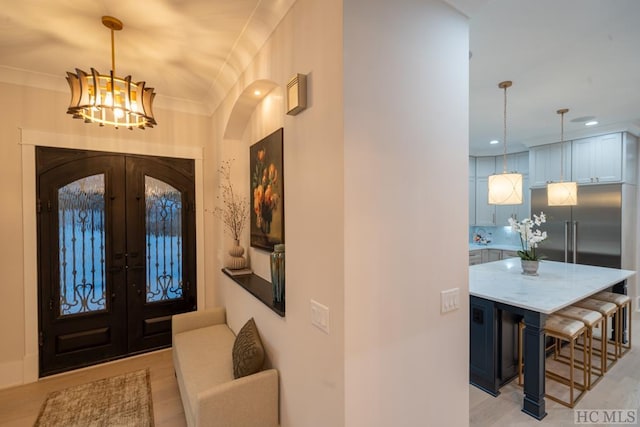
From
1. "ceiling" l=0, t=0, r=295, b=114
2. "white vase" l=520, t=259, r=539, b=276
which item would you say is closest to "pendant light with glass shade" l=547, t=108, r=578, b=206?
"white vase" l=520, t=259, r=539, b=276

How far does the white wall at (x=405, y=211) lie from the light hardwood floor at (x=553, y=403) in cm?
92

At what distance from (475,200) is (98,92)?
6.47 meters

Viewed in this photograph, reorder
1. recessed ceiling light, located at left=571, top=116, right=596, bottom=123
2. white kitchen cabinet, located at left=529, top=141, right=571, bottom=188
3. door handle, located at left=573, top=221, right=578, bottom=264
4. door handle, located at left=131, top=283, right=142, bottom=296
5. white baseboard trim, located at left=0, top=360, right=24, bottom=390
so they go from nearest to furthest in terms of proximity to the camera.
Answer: white baseboard trim, located at left=0, top=360, right=24, bottom=390, door handle, located at left=131, top=283, right=142, bottom=296, recessed ceiling light, located at left=571, top=116, right=596, bottom=123, door handle, located at left=573, top=221, right=578, bottom=264, white kitchen cabinet, located at left=529, top=141, right=571, bottom=188

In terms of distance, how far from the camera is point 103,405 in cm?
239

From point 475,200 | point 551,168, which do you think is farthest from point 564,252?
point 475,200

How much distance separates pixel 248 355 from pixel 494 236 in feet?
20.6

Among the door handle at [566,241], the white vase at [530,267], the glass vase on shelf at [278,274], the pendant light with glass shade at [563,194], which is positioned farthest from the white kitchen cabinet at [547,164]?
the glass vase on shelf at [278,274]

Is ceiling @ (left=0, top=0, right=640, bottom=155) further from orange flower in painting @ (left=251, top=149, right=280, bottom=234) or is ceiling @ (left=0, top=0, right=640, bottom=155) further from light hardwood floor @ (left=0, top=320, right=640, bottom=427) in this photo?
light hardwood floor @ (left=0, top=320, right=640, bottom=427)

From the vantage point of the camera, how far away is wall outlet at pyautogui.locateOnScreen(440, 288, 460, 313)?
5.07 feet

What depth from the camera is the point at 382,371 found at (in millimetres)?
1318

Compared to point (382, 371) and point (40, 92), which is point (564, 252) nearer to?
point (382, 371)

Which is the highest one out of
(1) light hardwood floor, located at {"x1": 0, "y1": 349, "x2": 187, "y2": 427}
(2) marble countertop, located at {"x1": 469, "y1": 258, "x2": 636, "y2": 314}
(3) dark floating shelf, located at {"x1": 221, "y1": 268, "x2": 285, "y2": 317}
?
(3) dark floating shelf, located at {"x1": 221, "y1": 268, "x2": 285, "y2": 317}

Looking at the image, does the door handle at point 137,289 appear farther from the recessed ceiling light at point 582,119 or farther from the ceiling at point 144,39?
the recessed ceiling light at point 582,119

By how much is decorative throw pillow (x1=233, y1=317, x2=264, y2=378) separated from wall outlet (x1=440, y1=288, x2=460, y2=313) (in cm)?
116
